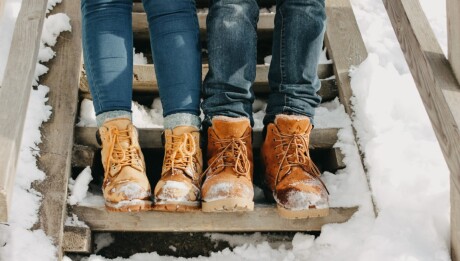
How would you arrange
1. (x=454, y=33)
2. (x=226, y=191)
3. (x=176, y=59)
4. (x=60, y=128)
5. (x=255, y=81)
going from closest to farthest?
(x=454, y=33), (x=226, y=191), (x=176, y=59), (x=60, y=128), (x=255, y=81)

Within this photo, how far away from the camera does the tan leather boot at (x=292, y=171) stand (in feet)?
5.66

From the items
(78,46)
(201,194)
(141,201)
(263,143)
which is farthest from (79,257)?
(78,46)

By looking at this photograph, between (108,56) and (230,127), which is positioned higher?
(108,56)

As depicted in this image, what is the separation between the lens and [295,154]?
71.6 inches

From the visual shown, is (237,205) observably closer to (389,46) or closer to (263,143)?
(263,143)

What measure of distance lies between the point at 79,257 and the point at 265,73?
983 millimetres

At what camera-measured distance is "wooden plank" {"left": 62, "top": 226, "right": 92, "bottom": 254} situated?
1780 millimetres

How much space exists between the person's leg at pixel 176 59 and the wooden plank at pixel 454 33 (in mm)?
748

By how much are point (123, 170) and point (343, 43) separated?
1.07 meters

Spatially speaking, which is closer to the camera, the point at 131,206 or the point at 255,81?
the point at 131,206

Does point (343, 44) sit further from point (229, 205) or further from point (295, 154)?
point (229, 205)

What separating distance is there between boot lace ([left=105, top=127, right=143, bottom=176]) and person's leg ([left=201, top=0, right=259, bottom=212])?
230 millimetres

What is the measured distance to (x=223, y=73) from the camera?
1.82m

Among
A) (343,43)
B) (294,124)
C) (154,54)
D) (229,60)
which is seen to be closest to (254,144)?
(294,124)
